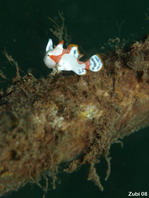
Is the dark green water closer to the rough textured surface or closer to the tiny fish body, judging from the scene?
the tiny fish body

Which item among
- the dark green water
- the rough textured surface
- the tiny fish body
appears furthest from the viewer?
the dark green water

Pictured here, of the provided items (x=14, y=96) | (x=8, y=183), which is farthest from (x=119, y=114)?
(x=8, y=183)

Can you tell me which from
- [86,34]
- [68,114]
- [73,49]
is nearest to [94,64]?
[73,49]

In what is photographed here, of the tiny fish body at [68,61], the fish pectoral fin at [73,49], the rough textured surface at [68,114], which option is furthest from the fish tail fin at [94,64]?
the fish pectoral fin at [73,49]

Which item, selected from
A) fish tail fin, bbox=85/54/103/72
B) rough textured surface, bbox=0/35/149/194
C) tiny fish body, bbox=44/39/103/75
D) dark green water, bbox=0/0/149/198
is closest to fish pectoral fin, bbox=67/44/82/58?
tiny fish body, bbox=44/39/103/75

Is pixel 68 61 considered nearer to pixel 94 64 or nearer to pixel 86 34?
pixel 94 64

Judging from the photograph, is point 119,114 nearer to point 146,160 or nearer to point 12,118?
point 12,118

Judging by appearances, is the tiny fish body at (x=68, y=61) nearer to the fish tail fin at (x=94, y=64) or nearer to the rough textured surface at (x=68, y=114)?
the fish tail fin at (x=94, y=64)
